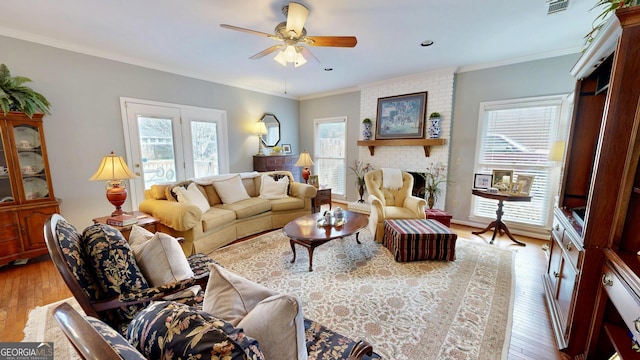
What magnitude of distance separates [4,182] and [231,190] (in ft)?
7.61

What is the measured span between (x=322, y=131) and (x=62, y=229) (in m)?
5.15

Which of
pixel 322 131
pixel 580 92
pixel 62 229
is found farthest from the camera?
pixel 322 131

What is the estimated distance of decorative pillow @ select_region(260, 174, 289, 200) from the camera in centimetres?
408

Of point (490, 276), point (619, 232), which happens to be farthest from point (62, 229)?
point (490, 276)

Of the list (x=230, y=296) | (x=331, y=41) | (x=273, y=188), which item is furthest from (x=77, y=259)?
(x=273, y=188)

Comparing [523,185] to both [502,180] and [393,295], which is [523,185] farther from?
[393,295]

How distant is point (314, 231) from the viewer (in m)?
2.70

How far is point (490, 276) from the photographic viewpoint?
248cm

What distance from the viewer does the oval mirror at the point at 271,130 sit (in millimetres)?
5450

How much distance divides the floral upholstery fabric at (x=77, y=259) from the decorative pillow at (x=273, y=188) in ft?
9.32

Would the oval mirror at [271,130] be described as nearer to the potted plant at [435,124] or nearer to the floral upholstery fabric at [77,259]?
the potted plant at [435,124]

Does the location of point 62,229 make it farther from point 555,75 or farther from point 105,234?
point 555,75

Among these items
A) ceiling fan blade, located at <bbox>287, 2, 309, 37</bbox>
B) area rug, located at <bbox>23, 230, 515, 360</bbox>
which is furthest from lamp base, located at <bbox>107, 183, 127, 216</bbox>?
ceiling fan blade, located at <bbox>287, 2, 309, 37</bbox>

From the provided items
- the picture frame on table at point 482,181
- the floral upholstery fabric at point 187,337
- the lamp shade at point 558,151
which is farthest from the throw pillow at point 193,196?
the lamp shade at point 558,151
